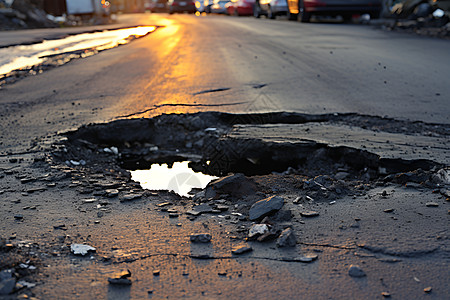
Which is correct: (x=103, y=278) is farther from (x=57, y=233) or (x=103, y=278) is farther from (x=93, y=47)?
(x=93, y=47)

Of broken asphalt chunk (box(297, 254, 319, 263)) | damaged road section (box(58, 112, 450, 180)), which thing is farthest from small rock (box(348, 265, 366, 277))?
damaged road section (box(58, 112, 450, 180))

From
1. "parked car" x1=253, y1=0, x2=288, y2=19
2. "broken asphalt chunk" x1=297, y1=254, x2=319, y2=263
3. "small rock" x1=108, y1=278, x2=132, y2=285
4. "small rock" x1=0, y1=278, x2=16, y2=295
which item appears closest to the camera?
"small rock" x1=0, y1=278, x2=16, y2=295

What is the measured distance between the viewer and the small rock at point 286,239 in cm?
262

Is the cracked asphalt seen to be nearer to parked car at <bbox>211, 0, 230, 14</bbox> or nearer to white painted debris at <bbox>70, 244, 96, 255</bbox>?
white painted debris at <bbox>70, 244, 96, 255</bbox>

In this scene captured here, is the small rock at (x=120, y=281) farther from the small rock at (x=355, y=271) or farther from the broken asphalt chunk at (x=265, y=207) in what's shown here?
the small rock at (x=355, y=271)

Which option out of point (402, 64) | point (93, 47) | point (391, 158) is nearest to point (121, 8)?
point (93, 47)

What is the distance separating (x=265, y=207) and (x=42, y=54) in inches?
380

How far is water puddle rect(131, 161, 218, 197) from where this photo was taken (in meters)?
4.05

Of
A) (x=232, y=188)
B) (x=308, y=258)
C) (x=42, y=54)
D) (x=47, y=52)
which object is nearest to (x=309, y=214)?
(x=308, y=258)

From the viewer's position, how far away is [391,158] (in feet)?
12.7

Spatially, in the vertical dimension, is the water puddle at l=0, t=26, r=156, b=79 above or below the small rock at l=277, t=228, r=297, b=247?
above

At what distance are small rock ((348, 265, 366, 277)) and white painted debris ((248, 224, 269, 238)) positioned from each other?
1.94ft

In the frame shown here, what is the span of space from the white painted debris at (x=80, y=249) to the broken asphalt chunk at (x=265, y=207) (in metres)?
1.03

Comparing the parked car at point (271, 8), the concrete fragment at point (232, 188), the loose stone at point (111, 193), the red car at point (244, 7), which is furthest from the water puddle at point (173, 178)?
the red car at point (244, 7)
